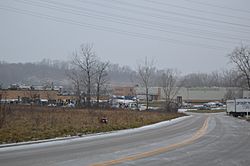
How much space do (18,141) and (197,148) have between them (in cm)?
761

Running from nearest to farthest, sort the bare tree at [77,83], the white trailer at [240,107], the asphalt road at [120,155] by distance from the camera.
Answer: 1. the asphalt road at [120,155]
2. the white trailer at [240,107]
3. the bare tree at [77,83]

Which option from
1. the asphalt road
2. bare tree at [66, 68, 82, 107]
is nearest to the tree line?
bare tree at [66, 68, 82, 107]

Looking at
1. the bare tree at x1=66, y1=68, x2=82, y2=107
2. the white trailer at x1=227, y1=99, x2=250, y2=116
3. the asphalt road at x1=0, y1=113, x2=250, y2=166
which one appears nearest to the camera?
the asphalt road at x1=0, y1=113, x2=250, y2=166

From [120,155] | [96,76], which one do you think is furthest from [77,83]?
[120,155]

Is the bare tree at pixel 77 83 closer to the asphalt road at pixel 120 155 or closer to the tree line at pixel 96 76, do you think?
the tree line at pixel 96 76

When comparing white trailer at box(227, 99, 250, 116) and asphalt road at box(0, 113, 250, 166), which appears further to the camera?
white trailer at box(227, 99, 250, 116)

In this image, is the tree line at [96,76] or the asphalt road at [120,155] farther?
the tree line at [96,76]

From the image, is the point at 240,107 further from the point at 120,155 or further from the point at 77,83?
the point at 120,155

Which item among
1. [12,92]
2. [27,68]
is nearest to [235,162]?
[12,92]

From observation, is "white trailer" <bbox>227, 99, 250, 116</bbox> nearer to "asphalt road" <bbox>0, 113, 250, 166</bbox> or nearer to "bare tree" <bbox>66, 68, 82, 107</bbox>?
"bare tree" <bbox>66, 68, 82, 107</bbox>

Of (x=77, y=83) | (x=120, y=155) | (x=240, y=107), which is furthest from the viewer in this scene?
(x=77, y=83)

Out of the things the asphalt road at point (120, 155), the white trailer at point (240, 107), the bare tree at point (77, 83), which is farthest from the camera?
the bare tree at point (77, 83)

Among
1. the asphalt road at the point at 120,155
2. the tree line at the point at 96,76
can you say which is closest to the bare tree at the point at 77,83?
the tree line at the point at 96,76

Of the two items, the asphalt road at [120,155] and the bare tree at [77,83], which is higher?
the bare tree at [77,83]
